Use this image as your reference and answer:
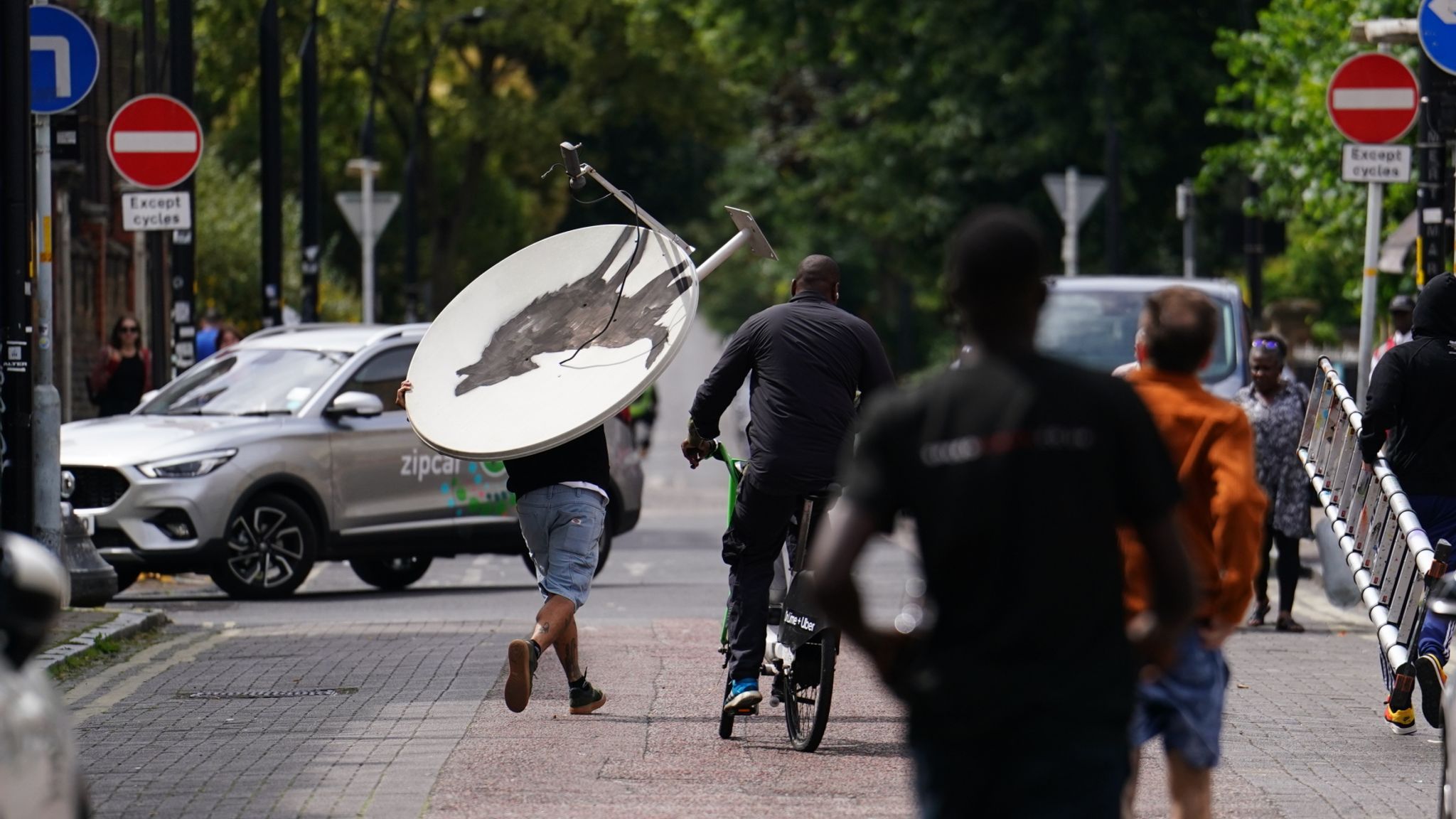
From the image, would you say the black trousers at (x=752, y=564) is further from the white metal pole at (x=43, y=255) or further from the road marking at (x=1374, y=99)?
the road marking at (x=1374, y=99)

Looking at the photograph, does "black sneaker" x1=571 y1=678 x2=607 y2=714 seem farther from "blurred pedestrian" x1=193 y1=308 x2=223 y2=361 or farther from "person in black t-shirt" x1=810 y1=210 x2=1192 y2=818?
"blurred pedestrian" x1=193 y1=308 x2=223 y2=361

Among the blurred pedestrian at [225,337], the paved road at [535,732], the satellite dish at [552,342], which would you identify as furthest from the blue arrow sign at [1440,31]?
the blurred pedestrian at [225,337]

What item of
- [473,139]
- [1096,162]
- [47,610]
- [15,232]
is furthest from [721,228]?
[47,610]

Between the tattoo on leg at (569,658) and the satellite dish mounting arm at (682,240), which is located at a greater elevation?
the satellite dish mounting arm at (682,240)

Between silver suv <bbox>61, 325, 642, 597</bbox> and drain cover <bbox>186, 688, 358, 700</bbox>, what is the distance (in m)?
4.28

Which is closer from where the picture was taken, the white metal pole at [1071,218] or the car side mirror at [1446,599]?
the car side mirror at [1446,599]

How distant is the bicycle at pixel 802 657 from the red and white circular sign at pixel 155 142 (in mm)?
9271

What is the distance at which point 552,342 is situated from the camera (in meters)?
9.97

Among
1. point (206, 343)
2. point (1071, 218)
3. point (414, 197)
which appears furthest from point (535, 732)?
point (414, 197)

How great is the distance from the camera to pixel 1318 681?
1165 cm

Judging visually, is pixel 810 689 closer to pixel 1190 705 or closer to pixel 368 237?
pixel 1190 705

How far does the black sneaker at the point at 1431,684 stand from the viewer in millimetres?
9406

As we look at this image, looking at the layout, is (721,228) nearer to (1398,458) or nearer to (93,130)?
(93,130)

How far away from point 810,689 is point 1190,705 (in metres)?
3.36
